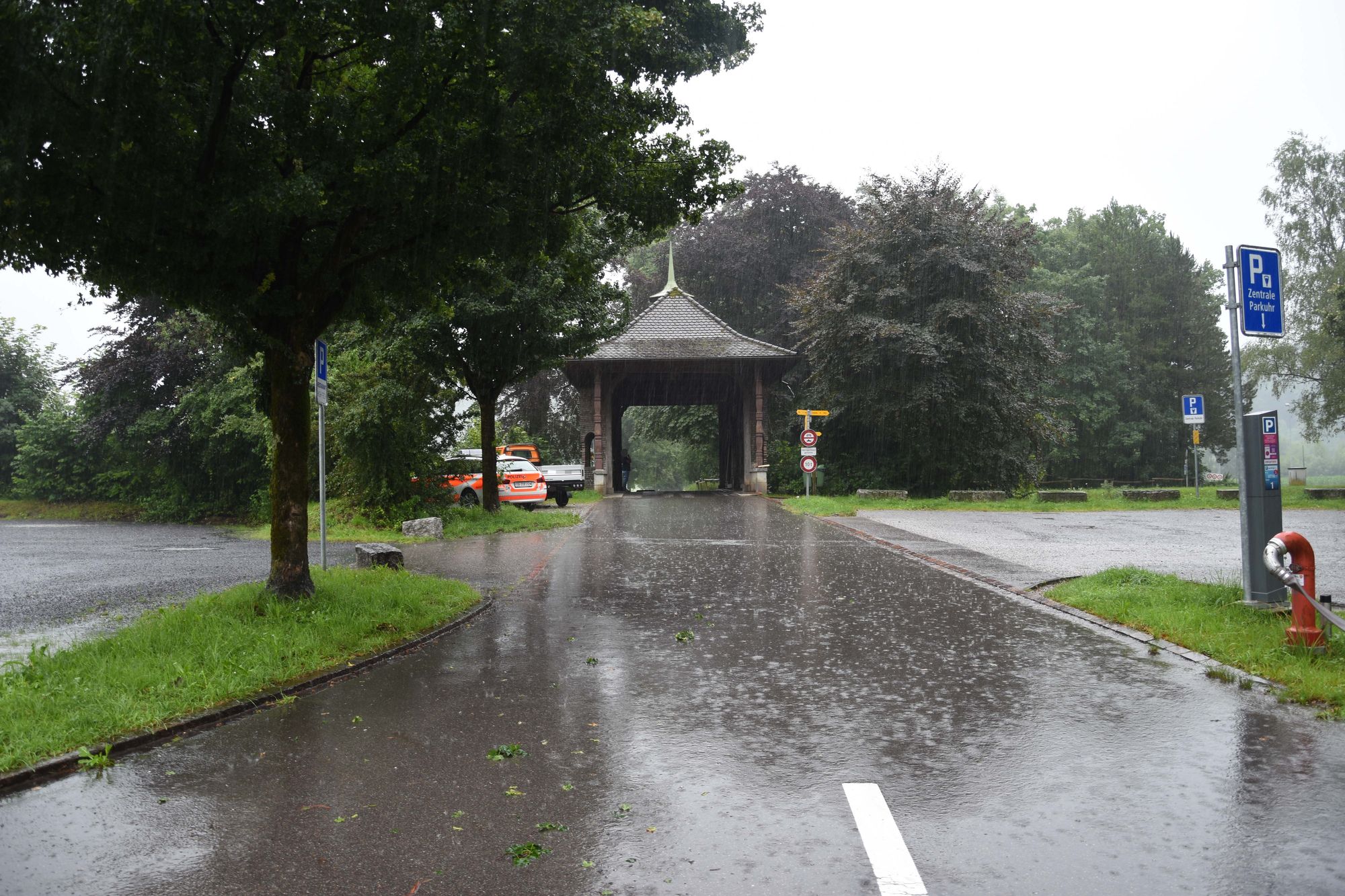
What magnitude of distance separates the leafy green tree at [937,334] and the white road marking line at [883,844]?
28.4 metres

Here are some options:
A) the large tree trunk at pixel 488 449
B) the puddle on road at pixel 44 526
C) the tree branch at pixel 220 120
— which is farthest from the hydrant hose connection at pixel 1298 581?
the puddle on road at pixel 44 526

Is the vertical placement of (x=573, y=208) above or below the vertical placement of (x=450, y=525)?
above

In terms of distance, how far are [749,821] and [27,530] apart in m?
25.9

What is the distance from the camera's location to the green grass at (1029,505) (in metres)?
28.0

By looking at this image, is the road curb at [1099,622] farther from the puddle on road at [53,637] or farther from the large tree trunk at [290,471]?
the puddle on road at [53,637]

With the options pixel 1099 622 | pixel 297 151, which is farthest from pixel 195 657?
pixel 1099 622

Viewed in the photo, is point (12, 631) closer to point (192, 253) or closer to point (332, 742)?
point (192, 253)

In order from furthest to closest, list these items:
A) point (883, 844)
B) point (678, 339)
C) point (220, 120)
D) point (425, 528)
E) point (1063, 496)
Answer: point (678, 339), point (1063, 496), point (425, 528), point (220, 120), point (883, 844)

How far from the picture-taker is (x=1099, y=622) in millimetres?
9180

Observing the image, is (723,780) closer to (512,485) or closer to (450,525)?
(450,525)

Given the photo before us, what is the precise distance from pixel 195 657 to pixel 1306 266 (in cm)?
5457

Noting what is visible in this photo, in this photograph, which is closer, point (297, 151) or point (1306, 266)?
point (297, 151)

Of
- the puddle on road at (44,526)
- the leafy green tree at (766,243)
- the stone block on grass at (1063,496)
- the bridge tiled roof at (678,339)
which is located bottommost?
the puddle on road at (44,526)

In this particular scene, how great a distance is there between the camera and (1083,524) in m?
22.3
